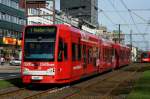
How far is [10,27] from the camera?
92.3 meters

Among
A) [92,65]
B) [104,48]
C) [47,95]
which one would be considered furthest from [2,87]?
[104,48]

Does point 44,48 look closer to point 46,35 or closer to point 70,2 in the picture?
point 46,35

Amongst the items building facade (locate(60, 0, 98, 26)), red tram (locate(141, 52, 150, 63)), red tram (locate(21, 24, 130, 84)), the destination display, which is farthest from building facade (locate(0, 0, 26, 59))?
the destination display

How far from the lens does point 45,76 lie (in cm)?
2369

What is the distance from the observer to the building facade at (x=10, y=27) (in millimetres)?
88125

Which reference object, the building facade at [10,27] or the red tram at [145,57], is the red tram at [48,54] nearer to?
the building facade at [10,27]

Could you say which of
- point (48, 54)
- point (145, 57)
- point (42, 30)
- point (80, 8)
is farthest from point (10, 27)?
point (80, 8)

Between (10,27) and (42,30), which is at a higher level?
(10,27)

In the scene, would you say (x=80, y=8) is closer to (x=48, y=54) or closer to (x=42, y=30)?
(x=42, y=30)

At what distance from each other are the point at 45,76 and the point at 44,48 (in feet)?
4.56

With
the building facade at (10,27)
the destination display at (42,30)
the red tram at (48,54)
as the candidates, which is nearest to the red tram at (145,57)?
the building facade at (10,27)

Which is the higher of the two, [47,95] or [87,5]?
[87,5]

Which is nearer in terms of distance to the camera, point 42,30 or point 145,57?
point 42,30

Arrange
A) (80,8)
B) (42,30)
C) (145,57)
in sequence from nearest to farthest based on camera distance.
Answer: (42,30), (145,57), (80,8)
